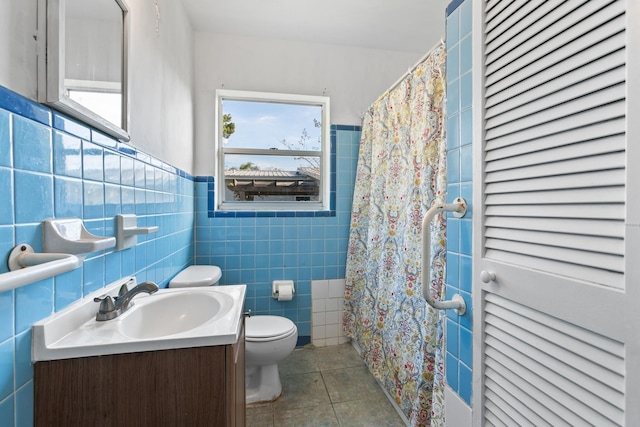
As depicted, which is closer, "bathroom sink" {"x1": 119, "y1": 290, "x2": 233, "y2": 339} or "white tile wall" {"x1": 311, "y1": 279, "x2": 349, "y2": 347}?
"bathroom sink" {"x1": 119, "y1": 290, "x2": 233, "y2": 339}

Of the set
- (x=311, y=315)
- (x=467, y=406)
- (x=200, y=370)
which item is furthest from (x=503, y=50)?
(x=311, y=315)

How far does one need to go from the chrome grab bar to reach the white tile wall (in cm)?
157

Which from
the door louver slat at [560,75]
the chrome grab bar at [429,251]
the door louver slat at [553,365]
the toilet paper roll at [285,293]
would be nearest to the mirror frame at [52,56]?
the chrome grab bar at [429,251]

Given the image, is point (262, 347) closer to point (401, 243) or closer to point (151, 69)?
point (401, 243)

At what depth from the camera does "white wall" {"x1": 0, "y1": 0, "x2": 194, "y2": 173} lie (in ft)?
2.16

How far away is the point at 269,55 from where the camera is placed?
2.46 metres

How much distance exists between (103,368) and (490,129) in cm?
120

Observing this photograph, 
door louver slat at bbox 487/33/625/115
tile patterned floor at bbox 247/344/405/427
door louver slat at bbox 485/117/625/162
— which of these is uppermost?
door louver slat at bbox 487/33/625/115

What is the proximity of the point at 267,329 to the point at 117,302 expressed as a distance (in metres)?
1.01

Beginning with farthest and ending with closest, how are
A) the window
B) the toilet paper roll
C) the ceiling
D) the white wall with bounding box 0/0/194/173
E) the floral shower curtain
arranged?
the window < the toilet paper roll < the ceiling < the floral shower curtain < the white wall with bounding box 0/0/194/173

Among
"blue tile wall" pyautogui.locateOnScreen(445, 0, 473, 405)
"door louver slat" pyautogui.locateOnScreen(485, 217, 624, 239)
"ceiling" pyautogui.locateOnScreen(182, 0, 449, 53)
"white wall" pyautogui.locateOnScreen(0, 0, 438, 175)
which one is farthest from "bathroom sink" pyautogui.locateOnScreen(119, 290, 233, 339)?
"ceiling" pyautogui.locateOnScreen(182, 0, 449, 53)

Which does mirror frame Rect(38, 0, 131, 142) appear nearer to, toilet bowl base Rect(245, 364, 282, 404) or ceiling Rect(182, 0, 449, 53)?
ceiling Rect(182, 0, 449, 53)

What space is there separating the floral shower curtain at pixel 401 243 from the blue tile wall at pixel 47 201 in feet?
3.88

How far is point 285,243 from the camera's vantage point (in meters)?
2.44
